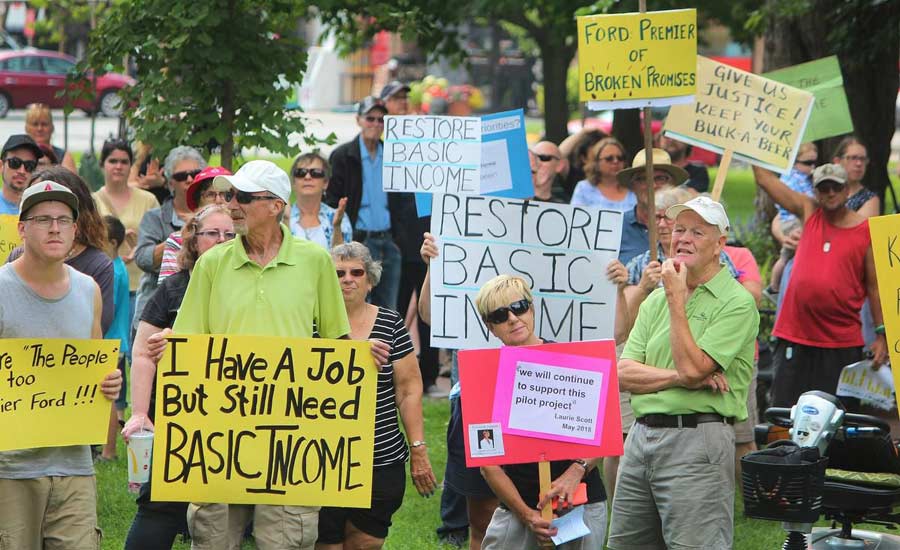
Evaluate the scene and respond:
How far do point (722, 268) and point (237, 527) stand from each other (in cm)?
230

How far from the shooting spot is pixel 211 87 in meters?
9.85

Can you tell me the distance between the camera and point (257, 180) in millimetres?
5734

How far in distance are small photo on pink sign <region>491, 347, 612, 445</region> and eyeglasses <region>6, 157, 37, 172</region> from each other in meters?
4.65

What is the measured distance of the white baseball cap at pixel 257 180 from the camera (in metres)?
5.71

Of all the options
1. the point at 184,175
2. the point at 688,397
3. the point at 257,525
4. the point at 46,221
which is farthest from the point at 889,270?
the point at 184,175

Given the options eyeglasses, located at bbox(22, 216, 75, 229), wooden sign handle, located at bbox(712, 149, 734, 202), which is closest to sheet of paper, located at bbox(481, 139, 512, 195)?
wooden sign handle, located at bbox(712, 149, 734, 202)

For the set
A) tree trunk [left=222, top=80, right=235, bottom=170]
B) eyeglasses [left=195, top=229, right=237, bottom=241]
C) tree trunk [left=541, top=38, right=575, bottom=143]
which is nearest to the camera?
eyeglasses [left=195, top=229, right=237, bottom=241]

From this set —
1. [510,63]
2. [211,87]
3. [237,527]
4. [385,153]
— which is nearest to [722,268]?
[237,527]

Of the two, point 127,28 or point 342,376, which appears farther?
point 127,28

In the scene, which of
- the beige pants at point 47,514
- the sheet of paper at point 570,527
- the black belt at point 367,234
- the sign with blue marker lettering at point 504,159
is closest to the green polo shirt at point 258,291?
the beige pants at point 47,514

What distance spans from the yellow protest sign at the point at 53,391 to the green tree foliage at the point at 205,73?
414 cm

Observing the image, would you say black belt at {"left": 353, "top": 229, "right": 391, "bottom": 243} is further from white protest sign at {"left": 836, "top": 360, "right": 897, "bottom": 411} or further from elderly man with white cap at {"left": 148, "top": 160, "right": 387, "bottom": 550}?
elderly man with white cap at {"left": 148, "top": 160, "right": 387, "bottom": 550}

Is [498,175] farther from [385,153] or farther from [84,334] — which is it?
[84,334]

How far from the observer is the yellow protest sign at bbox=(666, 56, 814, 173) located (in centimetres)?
852
